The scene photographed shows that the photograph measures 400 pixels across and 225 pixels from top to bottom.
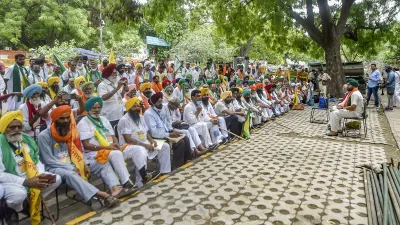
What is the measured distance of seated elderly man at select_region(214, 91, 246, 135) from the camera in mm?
8055

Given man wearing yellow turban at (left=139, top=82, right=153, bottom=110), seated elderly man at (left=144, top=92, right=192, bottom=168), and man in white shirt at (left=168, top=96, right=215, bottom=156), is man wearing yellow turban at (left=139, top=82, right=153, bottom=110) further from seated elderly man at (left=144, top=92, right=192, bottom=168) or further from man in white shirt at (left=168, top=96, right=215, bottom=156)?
seated elderly man at (left=144, top=92, right=192, bottom=168)

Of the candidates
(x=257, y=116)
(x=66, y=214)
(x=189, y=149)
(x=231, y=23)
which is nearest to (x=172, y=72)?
(x=231, y=23)

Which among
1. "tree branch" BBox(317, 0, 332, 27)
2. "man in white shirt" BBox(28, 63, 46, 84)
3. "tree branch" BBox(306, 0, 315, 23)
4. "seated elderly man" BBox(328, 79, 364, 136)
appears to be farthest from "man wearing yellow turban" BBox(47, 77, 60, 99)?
"tree branch" BBox(317, 0, 332, 27)

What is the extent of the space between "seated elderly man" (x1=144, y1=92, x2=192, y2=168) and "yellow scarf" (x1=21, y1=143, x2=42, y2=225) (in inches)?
91.5

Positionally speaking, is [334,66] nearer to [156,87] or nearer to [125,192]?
[156,87]

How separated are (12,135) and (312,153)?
538 cm

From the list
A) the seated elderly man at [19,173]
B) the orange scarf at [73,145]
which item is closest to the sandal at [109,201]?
A: the orange scarf at [73,145]

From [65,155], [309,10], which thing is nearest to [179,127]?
[65,155]

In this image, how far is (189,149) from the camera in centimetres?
612

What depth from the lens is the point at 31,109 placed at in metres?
5.21

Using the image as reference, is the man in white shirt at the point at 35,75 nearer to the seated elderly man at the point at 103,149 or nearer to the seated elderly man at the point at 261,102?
the seated elderly man at the point at 103,149

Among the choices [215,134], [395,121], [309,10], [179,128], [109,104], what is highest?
[309,10]

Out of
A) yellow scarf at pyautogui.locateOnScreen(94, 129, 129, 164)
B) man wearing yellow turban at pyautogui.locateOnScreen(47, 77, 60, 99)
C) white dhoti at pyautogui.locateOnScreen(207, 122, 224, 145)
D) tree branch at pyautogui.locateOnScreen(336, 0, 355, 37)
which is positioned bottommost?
white dhoti at pyautogui.locateOnScreen(207, 122, 224, 145)

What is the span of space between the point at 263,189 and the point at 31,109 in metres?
3.69
